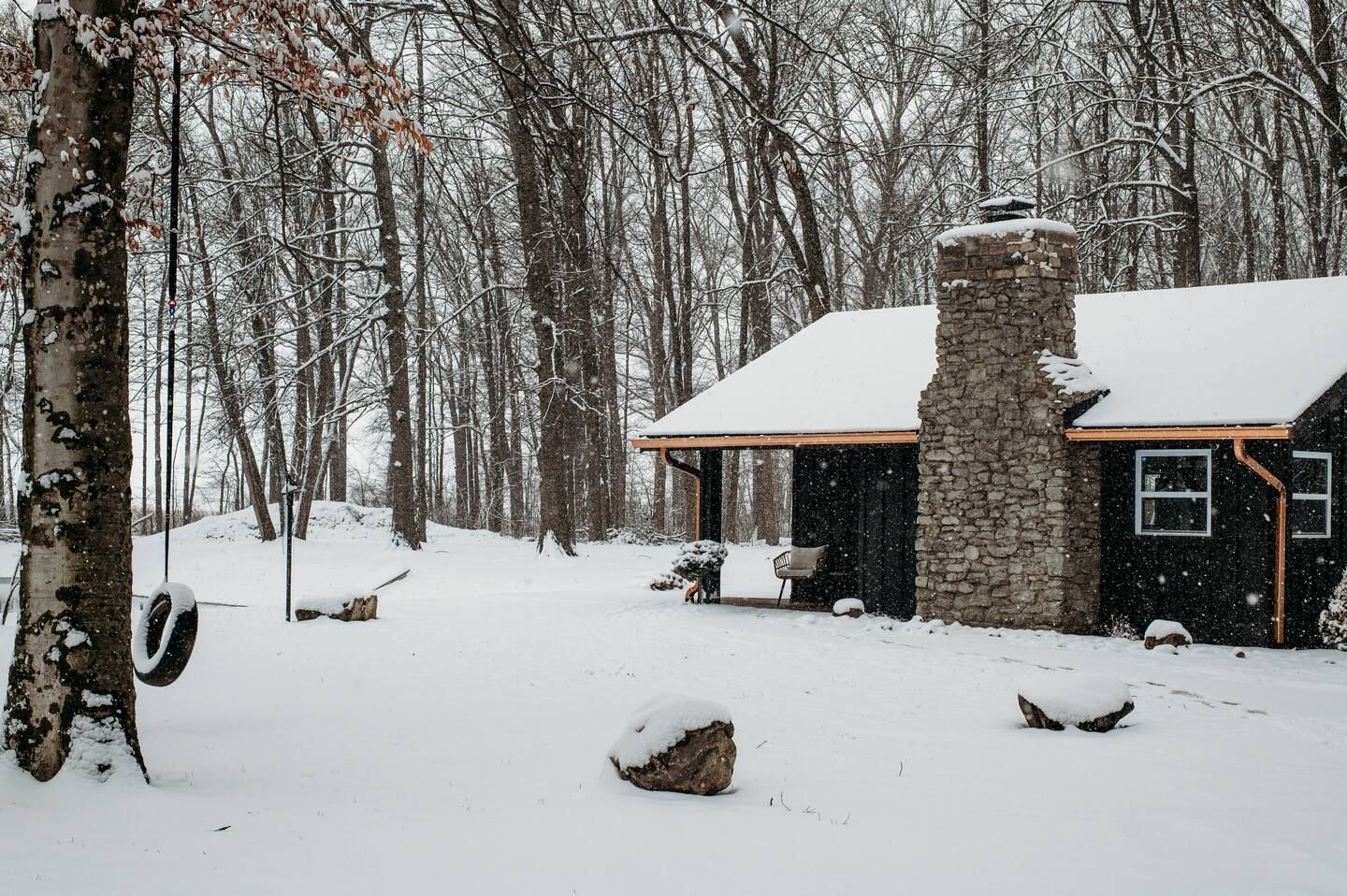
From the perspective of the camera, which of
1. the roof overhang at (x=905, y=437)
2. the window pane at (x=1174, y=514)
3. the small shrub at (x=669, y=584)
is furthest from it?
the small shrub at (x=669, y=584)

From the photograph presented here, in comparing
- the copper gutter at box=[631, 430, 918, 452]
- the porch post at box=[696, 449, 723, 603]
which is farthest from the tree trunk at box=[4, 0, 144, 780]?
the porch post at box=[696, 449, 723, 603]

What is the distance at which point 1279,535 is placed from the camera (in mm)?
12312

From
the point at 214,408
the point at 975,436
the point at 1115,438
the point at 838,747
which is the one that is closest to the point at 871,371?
the point at 975,436

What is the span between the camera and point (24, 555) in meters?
5.75

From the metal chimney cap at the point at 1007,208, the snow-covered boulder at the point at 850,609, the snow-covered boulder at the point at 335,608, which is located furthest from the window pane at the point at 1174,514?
the snow-covered boulder at the point at 335,608

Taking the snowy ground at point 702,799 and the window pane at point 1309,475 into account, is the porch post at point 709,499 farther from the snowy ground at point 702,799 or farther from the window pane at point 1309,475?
the window pane at point 1309,475

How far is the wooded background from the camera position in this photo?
1639 centimetres

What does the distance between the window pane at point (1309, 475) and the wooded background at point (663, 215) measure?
501 cm

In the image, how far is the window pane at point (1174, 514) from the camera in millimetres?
13125

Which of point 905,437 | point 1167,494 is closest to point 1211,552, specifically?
point 1167,494

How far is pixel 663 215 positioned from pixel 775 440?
13.0 metres

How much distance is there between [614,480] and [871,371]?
14698 millimetres

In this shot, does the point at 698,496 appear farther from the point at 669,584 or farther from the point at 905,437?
the point at 905,437

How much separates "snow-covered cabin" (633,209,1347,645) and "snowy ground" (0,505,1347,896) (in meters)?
0.92
